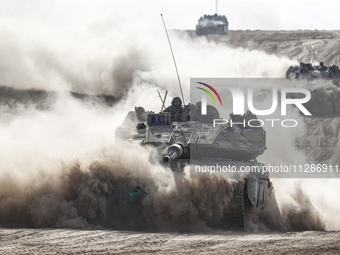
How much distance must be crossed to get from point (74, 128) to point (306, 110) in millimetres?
15466

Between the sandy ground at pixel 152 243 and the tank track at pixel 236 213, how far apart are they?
4.48 feet

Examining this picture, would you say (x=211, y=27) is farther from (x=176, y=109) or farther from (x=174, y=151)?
(x=174, y=151)

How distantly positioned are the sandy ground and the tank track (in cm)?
136

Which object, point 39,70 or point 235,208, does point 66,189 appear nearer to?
point 235,208

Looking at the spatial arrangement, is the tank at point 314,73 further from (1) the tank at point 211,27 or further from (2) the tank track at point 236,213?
(1) the tank at point 211,27

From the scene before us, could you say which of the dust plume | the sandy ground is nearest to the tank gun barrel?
the dust plume

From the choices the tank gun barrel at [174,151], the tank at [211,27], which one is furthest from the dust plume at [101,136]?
the tank at [211,27]

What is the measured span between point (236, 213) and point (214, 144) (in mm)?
2606

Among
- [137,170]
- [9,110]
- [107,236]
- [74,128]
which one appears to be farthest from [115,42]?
[107,236]

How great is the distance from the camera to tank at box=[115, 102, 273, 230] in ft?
49.2

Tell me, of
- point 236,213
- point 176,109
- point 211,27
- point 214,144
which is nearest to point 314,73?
point 176,109

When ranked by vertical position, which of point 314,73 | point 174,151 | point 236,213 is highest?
point 314,73

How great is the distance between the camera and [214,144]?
53.7 ft

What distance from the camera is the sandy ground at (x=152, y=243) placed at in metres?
10.7
